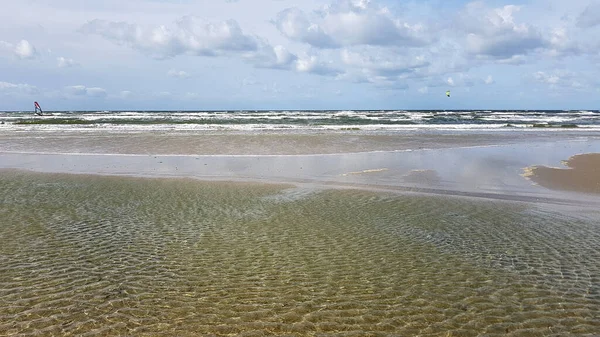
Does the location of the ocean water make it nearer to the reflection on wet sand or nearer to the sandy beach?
the reflection on wet sand

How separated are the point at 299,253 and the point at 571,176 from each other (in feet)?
48.6

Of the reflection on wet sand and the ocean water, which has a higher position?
the ocean water

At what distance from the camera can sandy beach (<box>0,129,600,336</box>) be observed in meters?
5.70

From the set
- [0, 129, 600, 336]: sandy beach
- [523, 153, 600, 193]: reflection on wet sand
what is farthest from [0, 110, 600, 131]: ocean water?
[0, 129, 600, 336]: sandy beach

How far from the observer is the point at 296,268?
24.7 feet

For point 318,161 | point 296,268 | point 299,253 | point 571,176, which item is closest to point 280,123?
point 318,161

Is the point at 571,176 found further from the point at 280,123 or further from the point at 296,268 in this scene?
the point at 280,123

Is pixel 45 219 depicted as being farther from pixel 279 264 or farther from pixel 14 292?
pixel 279 264

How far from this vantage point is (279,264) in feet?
25.3

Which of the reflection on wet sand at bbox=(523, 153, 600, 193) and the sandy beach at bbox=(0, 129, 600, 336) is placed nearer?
the sandy beach at bbox=(0, 129, 600, 336)

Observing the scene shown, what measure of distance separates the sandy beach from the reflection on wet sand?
164 mm

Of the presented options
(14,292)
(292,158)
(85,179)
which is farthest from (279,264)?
(292,158)

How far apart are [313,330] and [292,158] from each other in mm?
18005

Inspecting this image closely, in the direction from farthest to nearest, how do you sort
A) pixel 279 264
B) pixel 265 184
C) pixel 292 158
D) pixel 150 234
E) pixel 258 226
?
pixel 292 158, pixel 265 184, pixel 258 226, pixel 150 234, pixel 279 264
